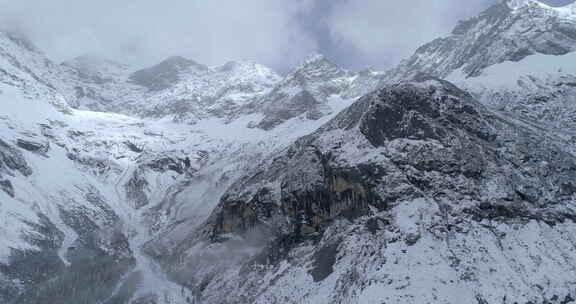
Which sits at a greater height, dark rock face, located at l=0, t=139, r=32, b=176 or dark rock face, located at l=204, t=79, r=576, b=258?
dark rock face, located at l=0, t=139, r=32, b=176

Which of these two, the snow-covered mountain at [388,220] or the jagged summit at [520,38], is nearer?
the snow-covered mountain at [388,220]

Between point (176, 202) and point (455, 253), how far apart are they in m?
126

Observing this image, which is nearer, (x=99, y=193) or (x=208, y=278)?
(x=208, y=278)

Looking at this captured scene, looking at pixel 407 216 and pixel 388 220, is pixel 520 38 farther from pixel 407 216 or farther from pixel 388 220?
pixel 388 220

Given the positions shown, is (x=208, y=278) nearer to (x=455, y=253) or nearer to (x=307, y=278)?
(x=307, y=278)

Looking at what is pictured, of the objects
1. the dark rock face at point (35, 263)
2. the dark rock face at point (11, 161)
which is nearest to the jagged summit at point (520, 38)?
the dark rock face at point (35, 263)

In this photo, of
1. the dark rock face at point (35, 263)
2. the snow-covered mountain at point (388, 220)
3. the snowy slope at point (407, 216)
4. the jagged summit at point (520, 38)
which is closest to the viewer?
the snowy slope at point (407, 216)

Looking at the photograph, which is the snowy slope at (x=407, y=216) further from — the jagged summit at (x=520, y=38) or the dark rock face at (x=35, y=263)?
the jagged summit at (x=520, y=38)

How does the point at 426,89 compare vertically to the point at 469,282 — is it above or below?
above

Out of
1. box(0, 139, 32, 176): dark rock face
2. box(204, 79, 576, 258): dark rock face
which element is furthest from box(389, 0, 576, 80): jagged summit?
box(0, 139, 32, 176): dark rock face

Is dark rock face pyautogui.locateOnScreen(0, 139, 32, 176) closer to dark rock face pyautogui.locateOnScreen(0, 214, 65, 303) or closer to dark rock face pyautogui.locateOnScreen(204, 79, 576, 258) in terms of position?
dark rock face pyautogui.locateOnScreen(0, 214, 65, 303)

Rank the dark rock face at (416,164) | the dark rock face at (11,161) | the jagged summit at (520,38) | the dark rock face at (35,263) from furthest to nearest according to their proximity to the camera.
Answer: the dark rock face at (11,161)
the jagged summit at (520,38)
the dark rock face at (35,263)
the dark rock face at (416,164)

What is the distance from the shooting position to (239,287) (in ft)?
299

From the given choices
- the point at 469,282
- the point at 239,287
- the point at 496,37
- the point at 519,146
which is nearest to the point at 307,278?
the point at 239,287
